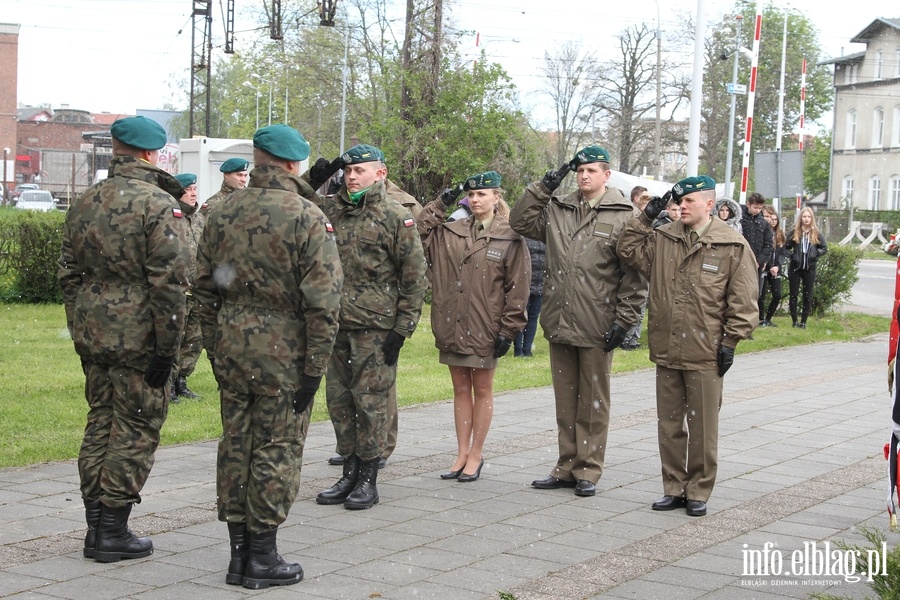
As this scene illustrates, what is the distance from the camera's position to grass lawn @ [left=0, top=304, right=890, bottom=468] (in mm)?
8742

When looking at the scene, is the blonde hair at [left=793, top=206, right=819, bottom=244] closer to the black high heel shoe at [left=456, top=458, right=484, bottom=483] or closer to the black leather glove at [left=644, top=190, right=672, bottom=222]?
the black leather glove at [left=644, top=190, right=672, bottom=222]

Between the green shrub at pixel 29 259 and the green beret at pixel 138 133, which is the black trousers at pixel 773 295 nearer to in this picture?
the green shrub at pixel 29 259

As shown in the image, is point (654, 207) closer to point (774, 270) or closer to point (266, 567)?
point (266, 567)

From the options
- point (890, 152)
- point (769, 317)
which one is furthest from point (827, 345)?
point (890, 152)

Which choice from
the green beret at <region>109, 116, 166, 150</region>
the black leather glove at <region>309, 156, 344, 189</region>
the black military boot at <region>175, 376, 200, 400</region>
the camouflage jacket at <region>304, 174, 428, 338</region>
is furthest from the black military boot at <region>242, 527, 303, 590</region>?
the black military boot at <region>175, 376, 200, 400</region>

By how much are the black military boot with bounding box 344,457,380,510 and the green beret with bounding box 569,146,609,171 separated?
2306mm

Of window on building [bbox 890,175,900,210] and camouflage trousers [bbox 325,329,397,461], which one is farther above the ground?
window on building [bbox 890,175,900,210]

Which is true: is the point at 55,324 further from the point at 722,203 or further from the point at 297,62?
the point at 297,62

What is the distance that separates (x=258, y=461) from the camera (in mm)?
5293

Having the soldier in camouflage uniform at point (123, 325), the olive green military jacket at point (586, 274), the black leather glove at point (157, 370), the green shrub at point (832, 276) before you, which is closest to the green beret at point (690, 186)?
the olive green military jacket at point (586, 274)

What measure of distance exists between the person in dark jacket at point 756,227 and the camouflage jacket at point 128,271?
1271 cm

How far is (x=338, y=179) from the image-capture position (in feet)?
29.4

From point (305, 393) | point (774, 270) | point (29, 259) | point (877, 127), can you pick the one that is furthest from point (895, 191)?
point (305, 393)

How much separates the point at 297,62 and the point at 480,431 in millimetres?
47176
